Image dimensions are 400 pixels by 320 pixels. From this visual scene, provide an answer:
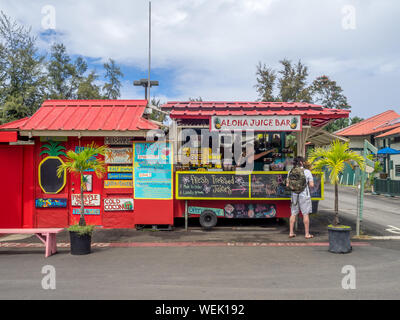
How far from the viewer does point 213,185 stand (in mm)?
9742

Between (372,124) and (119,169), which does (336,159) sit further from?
(372,124)

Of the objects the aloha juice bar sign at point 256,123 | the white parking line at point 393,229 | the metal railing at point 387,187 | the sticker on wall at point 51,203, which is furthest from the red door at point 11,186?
the metal railing at point 387,187

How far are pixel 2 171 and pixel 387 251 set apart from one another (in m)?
10.9

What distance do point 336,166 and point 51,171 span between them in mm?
8240

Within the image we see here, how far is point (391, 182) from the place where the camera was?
21.5 metres

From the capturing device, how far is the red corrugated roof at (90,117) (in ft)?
31.6

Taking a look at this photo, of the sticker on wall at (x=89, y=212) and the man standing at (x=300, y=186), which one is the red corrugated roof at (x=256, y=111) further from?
the sticker on wall at (x=89, y=212)

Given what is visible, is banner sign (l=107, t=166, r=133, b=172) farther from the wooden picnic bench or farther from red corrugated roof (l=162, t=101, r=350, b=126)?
the wooden picnic bench

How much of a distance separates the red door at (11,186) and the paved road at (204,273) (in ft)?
8.13

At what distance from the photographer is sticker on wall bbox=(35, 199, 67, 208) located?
393 inches

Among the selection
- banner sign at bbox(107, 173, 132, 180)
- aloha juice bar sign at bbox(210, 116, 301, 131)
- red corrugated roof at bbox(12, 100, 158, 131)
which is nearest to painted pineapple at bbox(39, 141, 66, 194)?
red corrugated roof at bbox(12, 100, 158, 131)

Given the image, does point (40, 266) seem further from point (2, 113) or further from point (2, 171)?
point (2, 113)

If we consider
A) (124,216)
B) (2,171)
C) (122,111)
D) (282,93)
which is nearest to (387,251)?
(124,216)

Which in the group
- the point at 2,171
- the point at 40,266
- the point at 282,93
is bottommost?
the point at 40,266
